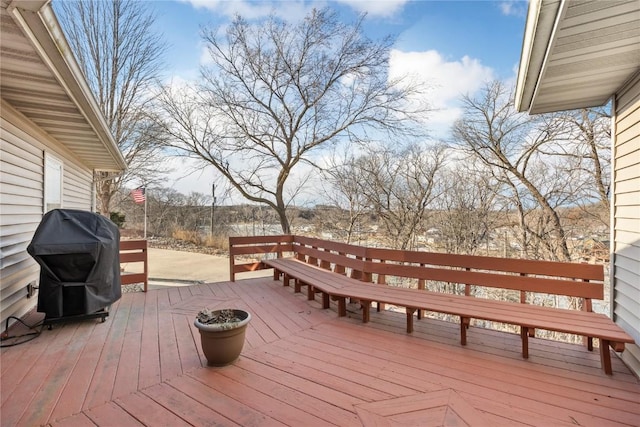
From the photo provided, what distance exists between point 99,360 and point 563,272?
4.16 m

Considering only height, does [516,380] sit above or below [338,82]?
below

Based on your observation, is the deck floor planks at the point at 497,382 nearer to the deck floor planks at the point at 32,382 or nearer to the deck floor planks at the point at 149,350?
the deck floor planks at the point at 149,350

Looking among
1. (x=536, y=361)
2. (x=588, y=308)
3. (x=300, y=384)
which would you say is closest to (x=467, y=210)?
(x=588, y=308)

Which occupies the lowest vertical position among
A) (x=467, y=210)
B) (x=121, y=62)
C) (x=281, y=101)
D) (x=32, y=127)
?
(x=467, y=210)

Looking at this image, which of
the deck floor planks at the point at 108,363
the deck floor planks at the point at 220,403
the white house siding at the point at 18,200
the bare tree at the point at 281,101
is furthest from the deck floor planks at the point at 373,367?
the bare tree at the point at 281,101

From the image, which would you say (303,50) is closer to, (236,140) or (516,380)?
(236,140)

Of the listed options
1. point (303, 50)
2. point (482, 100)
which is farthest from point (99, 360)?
point (482, 100)

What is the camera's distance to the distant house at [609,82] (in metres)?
1.77

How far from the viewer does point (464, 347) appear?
109 inches

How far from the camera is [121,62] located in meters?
10.6

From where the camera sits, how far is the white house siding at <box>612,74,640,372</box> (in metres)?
2.37

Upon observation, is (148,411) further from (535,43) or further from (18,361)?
(535,43)

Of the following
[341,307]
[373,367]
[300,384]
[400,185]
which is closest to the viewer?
[300,384]

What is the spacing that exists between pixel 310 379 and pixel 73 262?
2617 millimetres
